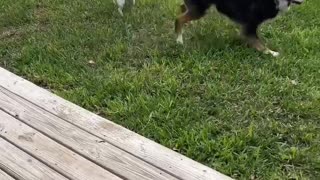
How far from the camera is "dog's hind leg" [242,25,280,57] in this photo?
4156 mm

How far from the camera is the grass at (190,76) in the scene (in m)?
2.97

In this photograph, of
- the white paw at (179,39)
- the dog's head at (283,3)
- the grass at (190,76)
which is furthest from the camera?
the white paw at (179,39)

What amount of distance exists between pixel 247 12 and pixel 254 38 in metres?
0.25

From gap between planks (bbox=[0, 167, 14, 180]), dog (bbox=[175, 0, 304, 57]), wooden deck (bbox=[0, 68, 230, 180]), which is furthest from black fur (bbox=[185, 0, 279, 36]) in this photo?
gap between planks (bbox=[0, 167, 14, 180])

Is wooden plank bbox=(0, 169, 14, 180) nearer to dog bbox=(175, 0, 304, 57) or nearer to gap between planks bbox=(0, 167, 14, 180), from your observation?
gap between planks bbox=(0, 167, 14, 180)

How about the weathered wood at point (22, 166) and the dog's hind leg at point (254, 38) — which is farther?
the dog's hind leg at point (254, 38)

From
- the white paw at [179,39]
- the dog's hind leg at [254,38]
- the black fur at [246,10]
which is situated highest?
the black fur at [246,10]

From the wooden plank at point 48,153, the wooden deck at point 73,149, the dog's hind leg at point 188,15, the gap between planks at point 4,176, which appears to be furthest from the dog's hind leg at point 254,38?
the gap between planks at point 4,176

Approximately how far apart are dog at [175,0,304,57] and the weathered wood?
207cm

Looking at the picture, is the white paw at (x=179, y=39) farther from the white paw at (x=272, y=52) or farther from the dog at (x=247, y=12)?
the white paw at (x=272, y=52)

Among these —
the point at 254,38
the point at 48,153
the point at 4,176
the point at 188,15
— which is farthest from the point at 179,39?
the point at 4,176

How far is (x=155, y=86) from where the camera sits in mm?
3760

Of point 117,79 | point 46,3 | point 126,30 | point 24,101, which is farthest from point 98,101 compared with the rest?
point 46,3

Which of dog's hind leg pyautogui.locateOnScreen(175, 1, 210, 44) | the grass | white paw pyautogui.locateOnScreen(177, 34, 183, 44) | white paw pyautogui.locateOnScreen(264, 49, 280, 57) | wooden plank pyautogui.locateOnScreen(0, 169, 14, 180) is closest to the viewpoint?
wooden plank pyautogui.locateOnScreen(0, 169, 14, 180)
